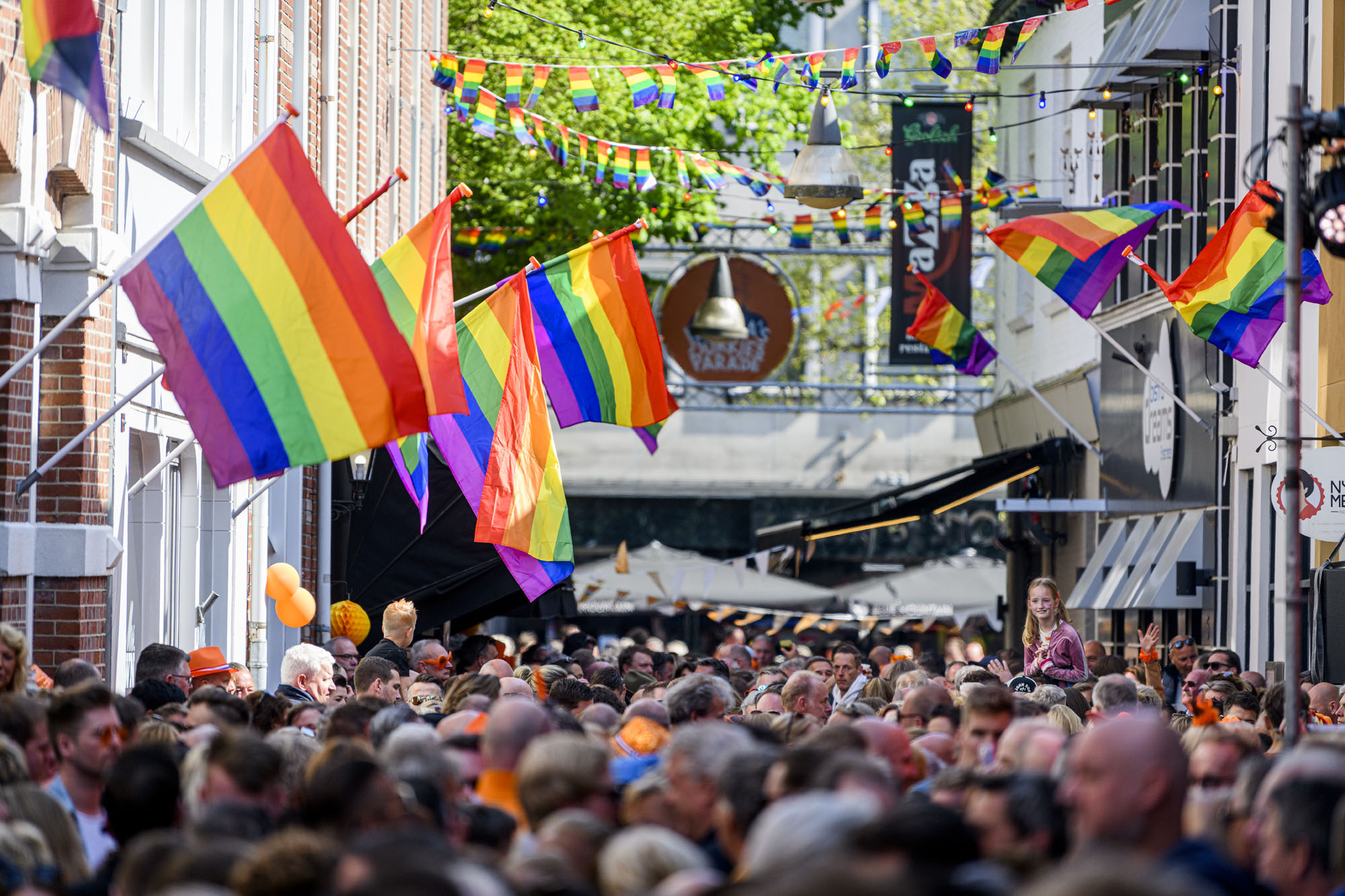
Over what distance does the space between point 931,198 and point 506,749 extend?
62.4 feet

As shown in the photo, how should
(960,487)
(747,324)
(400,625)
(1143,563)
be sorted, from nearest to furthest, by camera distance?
1. (400,625)
2. (1143,563)
3. (960,487)
4. (747,324)

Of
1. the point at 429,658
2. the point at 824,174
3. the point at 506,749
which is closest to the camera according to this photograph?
the point at 506,749

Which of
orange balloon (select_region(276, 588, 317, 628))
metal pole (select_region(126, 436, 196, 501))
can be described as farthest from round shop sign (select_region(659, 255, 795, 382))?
metal pole (select_region(126, 436, 196, 501))

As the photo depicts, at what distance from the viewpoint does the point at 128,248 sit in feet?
37.6

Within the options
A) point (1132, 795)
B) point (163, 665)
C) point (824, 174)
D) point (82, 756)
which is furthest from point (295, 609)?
point (1132, 795)

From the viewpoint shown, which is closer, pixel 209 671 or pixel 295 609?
pixel 209 671

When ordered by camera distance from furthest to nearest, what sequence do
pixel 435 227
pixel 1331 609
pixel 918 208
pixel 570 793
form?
pixel 918 208 < pixel 1331 609 < pixel 435 227 < pixel 570 793

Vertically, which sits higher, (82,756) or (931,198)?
(931,198)

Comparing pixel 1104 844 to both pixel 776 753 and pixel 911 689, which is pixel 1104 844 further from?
pixel 911 689

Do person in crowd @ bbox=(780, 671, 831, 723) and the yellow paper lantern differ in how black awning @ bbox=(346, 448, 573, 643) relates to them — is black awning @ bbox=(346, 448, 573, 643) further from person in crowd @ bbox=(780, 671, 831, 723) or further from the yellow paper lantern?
person in crowd @ bbox=(780, 671, 831, 723)

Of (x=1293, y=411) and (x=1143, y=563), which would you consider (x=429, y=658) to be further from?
(x=1143, y=563)

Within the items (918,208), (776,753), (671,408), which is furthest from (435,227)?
(918,208)

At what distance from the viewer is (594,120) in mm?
26750

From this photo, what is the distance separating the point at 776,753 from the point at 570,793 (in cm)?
64
